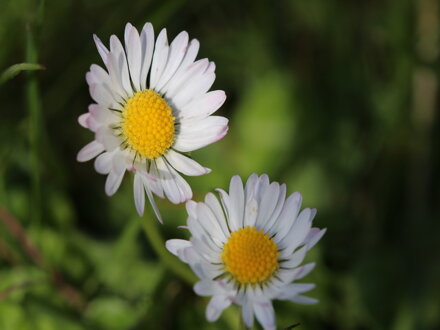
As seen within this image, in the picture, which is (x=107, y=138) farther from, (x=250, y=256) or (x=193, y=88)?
(x=250, y=256)

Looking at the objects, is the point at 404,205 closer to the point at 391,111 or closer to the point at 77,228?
the point at 391,111

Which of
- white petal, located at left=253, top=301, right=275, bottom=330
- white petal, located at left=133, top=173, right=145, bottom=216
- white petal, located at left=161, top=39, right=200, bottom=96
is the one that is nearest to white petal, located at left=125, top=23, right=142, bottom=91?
white petal, located at left=161, top=39, right=200, bottom=96

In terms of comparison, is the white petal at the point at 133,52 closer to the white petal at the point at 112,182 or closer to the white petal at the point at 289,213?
the white petal at the point at 112,182

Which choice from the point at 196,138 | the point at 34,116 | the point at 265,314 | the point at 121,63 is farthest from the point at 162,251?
the point at 34,116

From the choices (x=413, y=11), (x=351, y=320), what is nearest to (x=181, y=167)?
(x=351, y=320)

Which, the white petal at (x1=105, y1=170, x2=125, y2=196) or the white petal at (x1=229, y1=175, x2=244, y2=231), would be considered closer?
the white petal at (x1=105, y1=170, x2=125, y2=196)

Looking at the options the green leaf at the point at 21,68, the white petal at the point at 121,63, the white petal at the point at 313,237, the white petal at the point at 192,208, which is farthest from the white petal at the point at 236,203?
the green leaf at the point at 21,68

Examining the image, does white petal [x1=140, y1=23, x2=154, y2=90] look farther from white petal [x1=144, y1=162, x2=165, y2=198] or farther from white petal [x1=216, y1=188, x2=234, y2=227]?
white petal [x1=216, y1=188, x2=234, y2=227]
